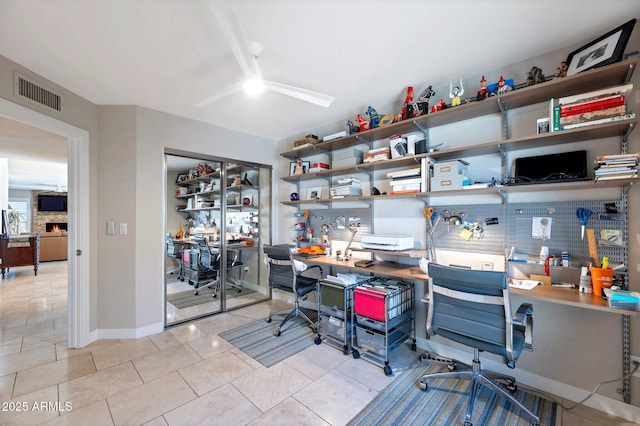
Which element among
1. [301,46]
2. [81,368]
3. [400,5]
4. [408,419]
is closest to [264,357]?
[408,419]

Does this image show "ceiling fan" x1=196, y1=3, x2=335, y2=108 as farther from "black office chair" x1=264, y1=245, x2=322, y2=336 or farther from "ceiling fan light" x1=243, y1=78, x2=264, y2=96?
"black office chair" x1=264, y1=245, x2=322, y2=336

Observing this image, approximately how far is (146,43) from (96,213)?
194cm

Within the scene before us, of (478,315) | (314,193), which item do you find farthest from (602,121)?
(314,193)

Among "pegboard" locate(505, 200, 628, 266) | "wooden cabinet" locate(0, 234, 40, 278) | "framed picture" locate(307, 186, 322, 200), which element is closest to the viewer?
"pegboard" locate(505, 200, 628, 266)

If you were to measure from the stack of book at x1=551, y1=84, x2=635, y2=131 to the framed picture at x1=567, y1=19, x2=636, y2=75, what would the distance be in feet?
0.64

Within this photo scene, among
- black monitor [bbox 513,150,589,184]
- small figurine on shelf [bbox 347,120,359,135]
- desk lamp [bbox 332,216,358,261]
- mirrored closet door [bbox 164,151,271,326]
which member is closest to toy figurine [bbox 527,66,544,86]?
black monitor [bbox 513,150,589,184]

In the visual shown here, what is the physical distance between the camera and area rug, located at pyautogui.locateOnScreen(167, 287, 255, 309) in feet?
11.3

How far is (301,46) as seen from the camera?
187 centimetres

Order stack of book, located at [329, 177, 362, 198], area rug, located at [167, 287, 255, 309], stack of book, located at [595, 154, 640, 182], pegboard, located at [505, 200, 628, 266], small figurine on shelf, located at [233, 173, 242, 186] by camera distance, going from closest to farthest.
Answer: stack of book, located at [595, 154, 640, 182]
pegboard, located at [505, 200, 628, 266]
stack of book, located at [329, 177, 362, 198]
area rug, located at [167, 287, 255, 309]
small figurine on shelf, located at [233, 173, 242, 186]

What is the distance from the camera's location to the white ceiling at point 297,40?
1538 mm

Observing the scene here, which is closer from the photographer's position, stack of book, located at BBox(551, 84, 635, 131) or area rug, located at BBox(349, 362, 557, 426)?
stack of book, located at BBox(551, 84, 635, 131)

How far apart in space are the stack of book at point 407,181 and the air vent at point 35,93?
3216 mm

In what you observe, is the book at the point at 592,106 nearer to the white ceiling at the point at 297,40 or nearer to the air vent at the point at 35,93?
the white ceiling at the point at 297,40

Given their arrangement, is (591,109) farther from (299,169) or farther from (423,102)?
(299,169)
